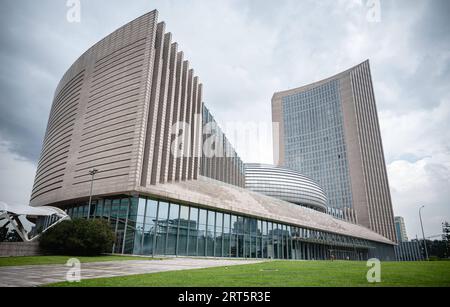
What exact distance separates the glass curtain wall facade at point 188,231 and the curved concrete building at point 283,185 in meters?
42.2

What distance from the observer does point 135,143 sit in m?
33.2

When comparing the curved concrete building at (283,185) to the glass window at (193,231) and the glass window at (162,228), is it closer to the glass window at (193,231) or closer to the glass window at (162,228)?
the glass window at (193,231)

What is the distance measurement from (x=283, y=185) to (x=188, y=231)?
6425 cm

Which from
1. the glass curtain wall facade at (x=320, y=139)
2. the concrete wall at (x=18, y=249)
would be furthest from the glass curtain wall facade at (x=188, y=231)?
the glass curtain wall facade at (x=320, y=139)

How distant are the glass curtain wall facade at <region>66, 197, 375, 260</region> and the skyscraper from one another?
74424mm

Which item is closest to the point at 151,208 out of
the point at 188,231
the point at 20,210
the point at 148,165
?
the point at 148,165

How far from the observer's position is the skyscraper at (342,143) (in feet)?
371

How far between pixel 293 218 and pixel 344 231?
21.9 metres

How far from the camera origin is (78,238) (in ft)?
83.9

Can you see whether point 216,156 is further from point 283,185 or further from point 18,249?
point 283,185

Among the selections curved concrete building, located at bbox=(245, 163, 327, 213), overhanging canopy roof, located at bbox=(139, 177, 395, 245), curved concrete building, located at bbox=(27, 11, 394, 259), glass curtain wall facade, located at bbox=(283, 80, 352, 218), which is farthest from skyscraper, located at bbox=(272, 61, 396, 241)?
curved concrete building, located at bbox=(27, 11, 394, 259)

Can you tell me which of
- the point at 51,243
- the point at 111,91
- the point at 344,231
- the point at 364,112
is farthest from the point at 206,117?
the point at 364,112

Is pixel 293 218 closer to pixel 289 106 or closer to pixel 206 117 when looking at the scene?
pixel 206 117

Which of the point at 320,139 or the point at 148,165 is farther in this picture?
the point at 320,139
